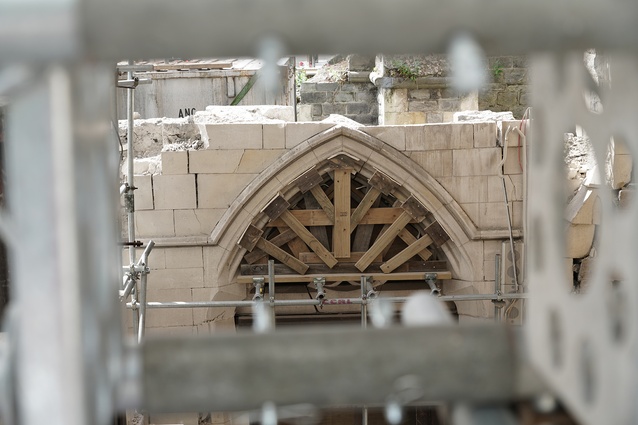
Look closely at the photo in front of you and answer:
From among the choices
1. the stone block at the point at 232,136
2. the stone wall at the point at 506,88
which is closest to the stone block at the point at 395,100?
the stone wall at the point at 506,88

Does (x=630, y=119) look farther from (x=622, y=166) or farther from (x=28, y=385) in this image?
(x=622, y=166)

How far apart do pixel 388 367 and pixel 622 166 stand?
21.9ft

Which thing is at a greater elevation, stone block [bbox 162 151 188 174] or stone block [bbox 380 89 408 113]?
stone block [bbox 380 89 408 113]

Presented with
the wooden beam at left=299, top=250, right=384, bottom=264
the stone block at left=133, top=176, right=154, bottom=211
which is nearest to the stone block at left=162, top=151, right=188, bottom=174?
the stone block at left=133, top=176, right=154, bottom=211

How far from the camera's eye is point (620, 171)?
7.46 metres

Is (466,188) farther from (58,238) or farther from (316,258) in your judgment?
(58,238)

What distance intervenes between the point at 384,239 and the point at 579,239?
1774 mm

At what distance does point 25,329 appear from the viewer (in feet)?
3.08

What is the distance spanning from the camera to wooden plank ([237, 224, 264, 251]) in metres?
8.43

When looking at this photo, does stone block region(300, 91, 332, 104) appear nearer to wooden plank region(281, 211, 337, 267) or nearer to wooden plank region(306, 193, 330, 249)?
wooden plank region(306, 193, 330, 249)

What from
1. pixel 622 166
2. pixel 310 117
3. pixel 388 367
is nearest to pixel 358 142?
pixel 622 166

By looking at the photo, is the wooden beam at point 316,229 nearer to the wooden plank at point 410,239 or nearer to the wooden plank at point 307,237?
the wooden plank at point 307,237

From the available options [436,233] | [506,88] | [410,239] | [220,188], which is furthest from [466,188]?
[506,88]

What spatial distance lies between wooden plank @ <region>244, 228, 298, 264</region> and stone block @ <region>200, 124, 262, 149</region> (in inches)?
34.1
